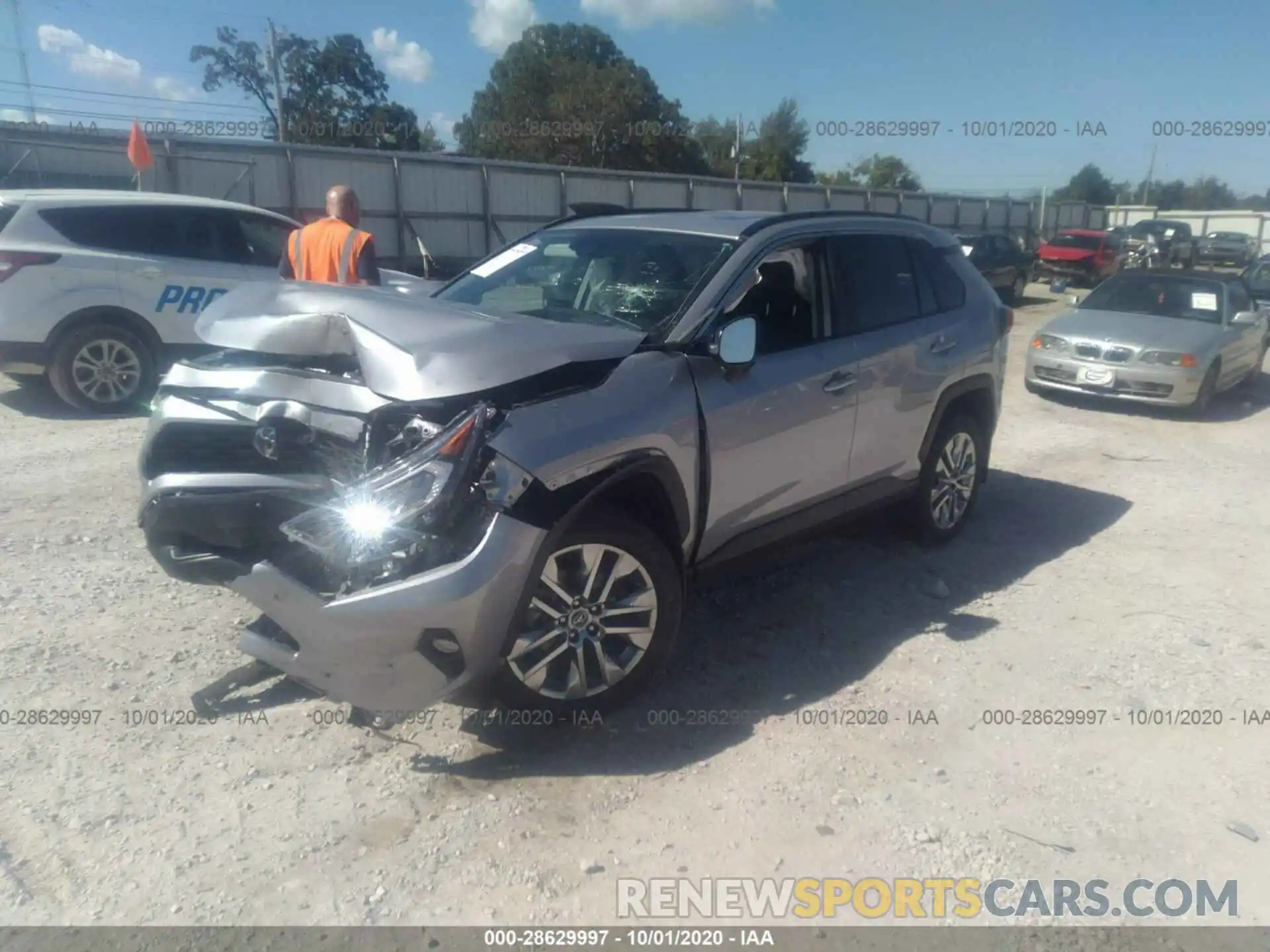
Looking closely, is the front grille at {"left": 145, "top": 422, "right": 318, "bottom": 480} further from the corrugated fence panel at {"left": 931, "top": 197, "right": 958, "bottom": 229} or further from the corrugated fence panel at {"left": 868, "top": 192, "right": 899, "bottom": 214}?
the corrugated fence panel at {"left": 931, "top": 197, "right": 958, "bottom": 229}

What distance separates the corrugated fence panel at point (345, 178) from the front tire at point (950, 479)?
579 inches

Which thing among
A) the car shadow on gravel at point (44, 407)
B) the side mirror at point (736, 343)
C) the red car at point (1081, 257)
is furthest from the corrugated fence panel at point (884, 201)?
the side mirror at point (736, 343)

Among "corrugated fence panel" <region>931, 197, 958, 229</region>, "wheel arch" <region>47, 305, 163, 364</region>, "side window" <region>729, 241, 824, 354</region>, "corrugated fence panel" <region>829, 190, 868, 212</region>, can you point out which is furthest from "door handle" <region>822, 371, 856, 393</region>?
"corrugated fence panel" <region>931, 197, 958, 229</region>

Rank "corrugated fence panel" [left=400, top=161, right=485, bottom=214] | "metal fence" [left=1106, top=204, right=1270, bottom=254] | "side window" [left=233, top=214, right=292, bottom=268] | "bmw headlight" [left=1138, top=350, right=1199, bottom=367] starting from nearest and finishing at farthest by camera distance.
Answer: "side window" [left=233, top=214, right=292, bottom=268], "bmw headlight" [left=1138, top=350, right=1199, bottom=367], "corrugated fence panel" [left=400, top=161, right=485, bottom=214], "metal fence" [left=1106, top=204, right=1270, bottom=254]

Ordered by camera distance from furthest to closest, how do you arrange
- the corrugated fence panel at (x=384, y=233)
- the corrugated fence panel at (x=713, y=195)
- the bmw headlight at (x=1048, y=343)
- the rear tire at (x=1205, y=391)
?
the corrugated fence panel at (x=713, y=195), the corrugated fence panel at (x=384, y=233), the bmw headlight at (x=1048, y=343), the rear tire at (x=1205, y=391)

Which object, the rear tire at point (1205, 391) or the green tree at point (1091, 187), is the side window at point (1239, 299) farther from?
the green tree at point (1091, 187)

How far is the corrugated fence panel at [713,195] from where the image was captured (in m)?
23.9

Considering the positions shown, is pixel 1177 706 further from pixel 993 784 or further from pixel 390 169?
pixel 390 169

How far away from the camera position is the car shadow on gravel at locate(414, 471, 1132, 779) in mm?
3557

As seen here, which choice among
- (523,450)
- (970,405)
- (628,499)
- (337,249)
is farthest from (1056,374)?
(523,450)

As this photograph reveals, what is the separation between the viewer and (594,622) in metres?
3.49

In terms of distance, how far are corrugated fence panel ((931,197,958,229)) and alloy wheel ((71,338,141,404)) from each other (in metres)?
28.2

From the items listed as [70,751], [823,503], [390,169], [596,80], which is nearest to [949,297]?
[823,503]

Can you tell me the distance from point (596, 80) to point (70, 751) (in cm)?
5069
